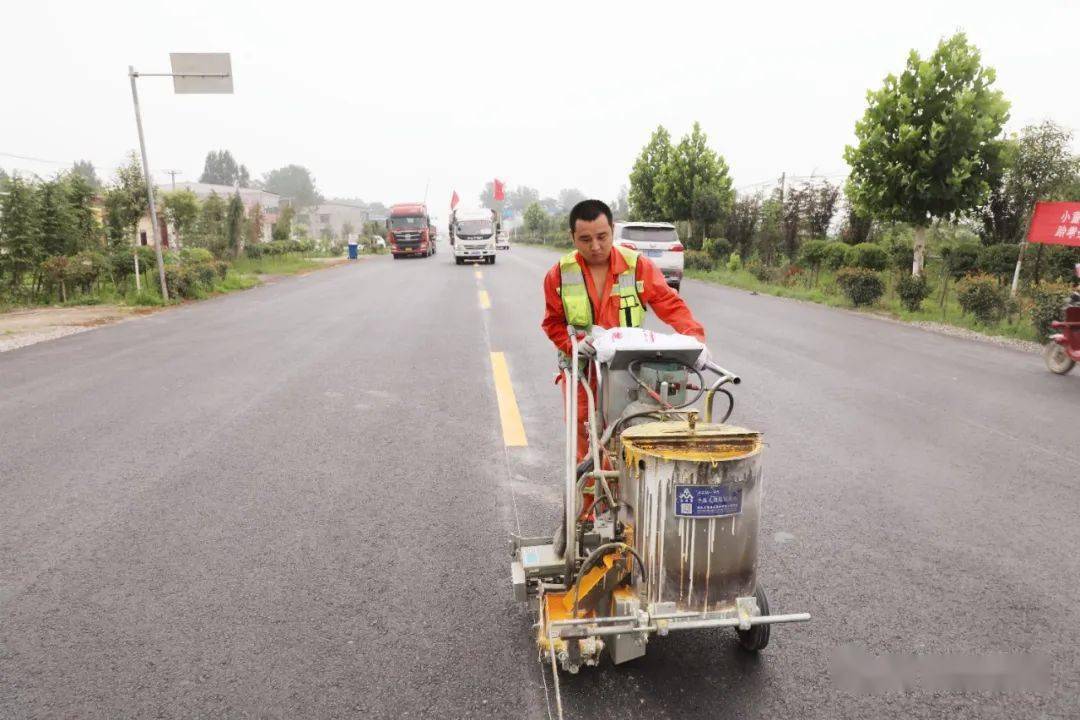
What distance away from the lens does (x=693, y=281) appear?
22766mm

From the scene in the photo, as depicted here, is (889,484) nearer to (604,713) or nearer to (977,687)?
(977,687)

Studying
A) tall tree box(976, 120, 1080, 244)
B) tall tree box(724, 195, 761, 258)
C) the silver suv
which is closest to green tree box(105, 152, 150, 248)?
the silver suv

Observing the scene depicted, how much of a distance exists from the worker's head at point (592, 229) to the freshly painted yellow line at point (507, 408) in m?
2.50

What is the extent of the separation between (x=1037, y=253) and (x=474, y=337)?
1449cm

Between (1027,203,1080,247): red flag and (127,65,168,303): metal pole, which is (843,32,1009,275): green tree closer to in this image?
(1027,203,1080,247): red flag

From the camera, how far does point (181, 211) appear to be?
3294 centimetres

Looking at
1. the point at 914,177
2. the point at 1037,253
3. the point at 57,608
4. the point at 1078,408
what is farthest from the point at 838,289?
the point at 57,608

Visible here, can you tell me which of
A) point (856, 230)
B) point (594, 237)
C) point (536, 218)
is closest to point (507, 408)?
point (594, 237)

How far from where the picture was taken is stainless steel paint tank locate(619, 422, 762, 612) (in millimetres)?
2143

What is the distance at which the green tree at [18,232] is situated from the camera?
14992 millimetres

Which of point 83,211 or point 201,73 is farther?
point 83,211

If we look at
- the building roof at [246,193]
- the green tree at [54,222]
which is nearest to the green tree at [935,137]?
the green tree at [54,222]

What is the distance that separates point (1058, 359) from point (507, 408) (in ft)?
23.3

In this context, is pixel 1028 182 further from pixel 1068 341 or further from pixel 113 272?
pixel 113 272
